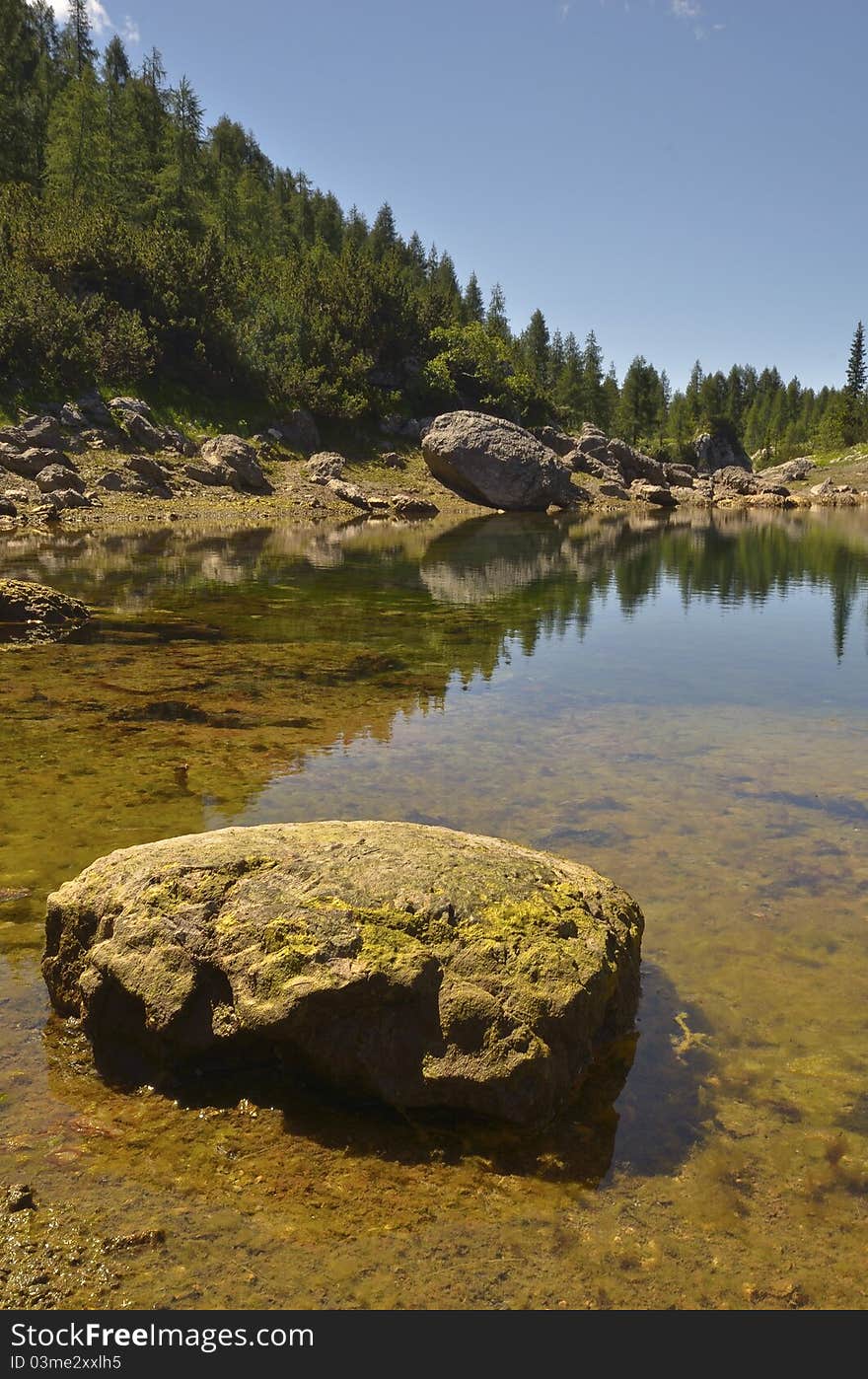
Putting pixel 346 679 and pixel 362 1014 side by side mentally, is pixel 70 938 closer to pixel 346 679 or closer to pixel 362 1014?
pixel 362 1014

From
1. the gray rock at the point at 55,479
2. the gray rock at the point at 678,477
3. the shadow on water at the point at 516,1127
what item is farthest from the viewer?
the gray rock at the point at 678,477

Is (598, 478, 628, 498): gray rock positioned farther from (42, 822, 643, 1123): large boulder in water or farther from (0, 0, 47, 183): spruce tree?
(42, 822, 643, 1123): large boulder in water

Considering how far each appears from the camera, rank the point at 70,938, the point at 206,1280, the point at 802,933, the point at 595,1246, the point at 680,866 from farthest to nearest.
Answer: the point at 680,866
the point at 802,933
the point at 70,938
the point at 595,1246
the point at 206,1280

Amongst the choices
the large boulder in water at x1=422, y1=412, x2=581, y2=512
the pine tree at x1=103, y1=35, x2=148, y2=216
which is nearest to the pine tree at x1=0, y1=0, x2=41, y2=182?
the pine tree at x1=103, y1=35, x2=148, y2=216

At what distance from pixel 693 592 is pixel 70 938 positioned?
28.8 metres

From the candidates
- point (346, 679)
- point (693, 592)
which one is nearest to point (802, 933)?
point (346, 679)

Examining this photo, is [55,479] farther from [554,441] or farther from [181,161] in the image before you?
[181,161]

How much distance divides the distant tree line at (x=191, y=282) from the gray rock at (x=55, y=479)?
1257 centimetres

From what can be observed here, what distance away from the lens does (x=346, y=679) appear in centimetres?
1712

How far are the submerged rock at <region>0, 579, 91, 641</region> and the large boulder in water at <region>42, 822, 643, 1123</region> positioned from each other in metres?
15.5

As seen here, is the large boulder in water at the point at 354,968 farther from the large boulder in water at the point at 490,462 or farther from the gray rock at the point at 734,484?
the gray rock at the point at 734,484

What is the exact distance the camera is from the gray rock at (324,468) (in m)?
67.3

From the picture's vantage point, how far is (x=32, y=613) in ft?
67.9

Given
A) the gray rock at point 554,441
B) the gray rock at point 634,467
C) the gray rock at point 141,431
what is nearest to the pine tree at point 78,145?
the gray rock at point 141,431
